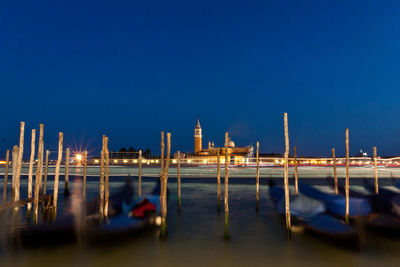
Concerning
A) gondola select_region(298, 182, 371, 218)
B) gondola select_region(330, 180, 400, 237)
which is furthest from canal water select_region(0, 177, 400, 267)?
gondola select_region(298, 182, 371, 218)

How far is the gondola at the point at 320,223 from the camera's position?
722 centimetres

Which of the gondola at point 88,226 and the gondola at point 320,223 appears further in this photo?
the gondola at point 88,226

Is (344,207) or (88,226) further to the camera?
(344,207)

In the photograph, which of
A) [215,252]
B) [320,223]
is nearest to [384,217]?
[320,223]

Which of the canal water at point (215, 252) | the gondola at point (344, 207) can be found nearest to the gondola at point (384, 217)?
the gondola at point (344, 207)

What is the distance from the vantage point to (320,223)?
838 centimetres

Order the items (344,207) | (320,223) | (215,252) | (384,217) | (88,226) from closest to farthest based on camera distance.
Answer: (215,252) → (320,223) → (88,226) → (384,217) → (344,207)

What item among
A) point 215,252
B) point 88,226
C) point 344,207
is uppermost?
point 344,207

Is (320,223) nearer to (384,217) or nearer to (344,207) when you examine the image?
(344,207)

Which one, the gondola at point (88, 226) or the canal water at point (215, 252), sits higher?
the gondola at point (88, 226)

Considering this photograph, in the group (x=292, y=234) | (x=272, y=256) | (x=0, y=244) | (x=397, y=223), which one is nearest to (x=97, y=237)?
(x=0, y=244)

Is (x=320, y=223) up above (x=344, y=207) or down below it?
below

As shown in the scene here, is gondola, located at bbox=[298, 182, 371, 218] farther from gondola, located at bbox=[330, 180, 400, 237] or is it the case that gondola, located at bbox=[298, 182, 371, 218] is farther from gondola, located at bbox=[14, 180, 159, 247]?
gondola, located at bbox=[14, 180, 159, 247]

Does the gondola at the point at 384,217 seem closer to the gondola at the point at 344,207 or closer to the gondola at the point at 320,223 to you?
the gondola at the point at 344,207
